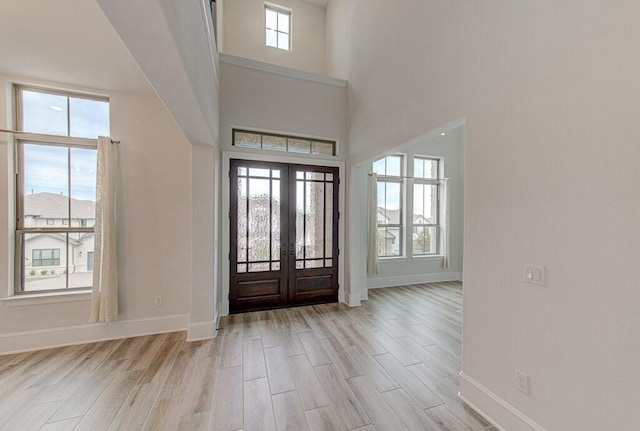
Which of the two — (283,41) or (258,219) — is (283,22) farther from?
(258,219)

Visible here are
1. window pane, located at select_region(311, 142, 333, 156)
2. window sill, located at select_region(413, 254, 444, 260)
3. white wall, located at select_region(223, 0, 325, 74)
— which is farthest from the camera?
window sill, located at select_region(413, 254, 444, 260)

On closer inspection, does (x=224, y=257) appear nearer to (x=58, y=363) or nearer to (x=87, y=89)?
(x=58, y=363)

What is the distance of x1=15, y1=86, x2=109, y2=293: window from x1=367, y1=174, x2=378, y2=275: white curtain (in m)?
4.35

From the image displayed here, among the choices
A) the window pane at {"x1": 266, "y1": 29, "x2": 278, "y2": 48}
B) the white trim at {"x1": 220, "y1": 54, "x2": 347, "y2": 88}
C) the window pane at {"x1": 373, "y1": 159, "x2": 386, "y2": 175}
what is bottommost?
the window pane at {"x1": 373, "y1": 159, "x2": 386, "y2": 175}

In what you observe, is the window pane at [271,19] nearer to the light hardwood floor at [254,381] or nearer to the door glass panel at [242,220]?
the door glass panel at [242,220]

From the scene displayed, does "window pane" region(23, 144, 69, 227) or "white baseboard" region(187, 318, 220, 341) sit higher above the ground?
"window pane" region(23, 144, 69, 227)

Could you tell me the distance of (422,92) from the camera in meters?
2.54

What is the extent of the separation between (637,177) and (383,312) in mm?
3319

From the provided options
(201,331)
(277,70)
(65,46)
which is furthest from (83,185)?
(277,70)

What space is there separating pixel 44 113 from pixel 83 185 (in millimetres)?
901

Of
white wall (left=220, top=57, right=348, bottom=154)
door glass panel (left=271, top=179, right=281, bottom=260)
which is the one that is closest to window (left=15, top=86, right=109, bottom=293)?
white wall (left=220, top=57, right=348, bottom=154)

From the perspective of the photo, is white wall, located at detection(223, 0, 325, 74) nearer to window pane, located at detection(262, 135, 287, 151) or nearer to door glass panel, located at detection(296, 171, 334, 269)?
window pane, located at detection(262, 135, 287, 151)

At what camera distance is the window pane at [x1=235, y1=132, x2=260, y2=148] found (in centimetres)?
392

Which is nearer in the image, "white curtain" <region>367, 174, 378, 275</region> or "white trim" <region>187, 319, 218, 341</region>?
"white trim" <region>187, 319, 218, 341</region>
